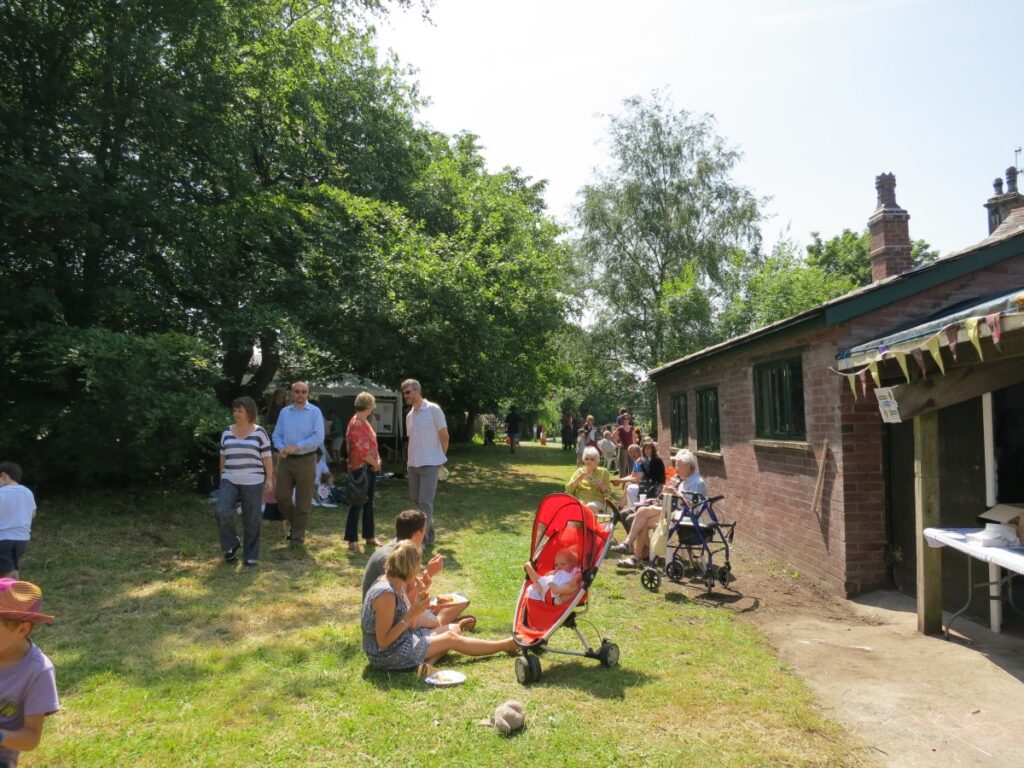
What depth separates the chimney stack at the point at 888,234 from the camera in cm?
981

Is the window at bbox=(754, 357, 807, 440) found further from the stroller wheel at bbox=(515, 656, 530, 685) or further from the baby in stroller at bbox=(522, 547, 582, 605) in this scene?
the stroller wheel at bbox=(515, 656, 530, 685)

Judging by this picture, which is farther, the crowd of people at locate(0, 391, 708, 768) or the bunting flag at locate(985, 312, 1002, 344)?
the bunting flag at locate(985, 312, 1002, 344)

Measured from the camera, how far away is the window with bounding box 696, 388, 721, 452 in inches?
455

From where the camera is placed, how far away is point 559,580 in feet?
15.6

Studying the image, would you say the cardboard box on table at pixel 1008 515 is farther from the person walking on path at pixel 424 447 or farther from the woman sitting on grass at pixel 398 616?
the person walking on path at pixel 424 447

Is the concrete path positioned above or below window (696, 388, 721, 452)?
below

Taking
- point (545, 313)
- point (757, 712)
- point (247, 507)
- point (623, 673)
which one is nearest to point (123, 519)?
point (247, 507)

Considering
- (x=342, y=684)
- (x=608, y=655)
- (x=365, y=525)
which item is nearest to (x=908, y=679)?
(x=608, y=655)

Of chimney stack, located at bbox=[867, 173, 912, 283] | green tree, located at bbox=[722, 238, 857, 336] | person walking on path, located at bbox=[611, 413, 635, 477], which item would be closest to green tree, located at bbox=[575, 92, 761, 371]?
green tree, located at bbox=[722, 238, 857, 336]

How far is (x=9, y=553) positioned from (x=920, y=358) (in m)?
7.52

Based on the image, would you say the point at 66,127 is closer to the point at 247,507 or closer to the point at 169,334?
the point at 169,334

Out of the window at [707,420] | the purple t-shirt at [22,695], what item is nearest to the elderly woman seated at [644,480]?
the window at [707,420]

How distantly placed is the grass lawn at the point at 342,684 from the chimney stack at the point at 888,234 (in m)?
6.08

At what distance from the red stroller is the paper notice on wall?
2.51 metres
